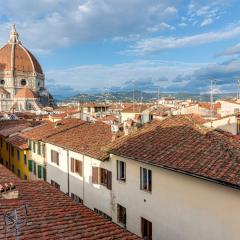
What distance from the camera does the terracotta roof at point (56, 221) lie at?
9.62m

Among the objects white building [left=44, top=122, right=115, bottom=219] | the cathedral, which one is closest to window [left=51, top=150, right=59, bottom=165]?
white building [left=44, top=122, right=115, bottom=219]

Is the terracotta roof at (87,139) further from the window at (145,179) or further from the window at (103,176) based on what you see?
the window at (145,179)

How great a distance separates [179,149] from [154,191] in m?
2.15

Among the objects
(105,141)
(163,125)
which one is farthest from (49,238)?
(105,141)

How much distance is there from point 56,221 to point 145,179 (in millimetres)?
6678

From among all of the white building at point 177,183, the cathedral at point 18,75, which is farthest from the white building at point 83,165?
the cathedral at point 18,75

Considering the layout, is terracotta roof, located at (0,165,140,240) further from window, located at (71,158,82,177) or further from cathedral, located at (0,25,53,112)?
cathedral, located at (0,25,53,112)

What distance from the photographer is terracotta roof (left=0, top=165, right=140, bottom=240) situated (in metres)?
9.62

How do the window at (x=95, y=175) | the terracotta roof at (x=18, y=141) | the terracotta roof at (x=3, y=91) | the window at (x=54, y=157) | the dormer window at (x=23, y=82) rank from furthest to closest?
the dormer window at (x=23, y=82), the terracotta roof at (x=3, y=91), the terracotta roof at (x=18, y=141), the window at (x=54, y=157), the window at (x=95, y=175)

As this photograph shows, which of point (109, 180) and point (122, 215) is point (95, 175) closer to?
point (109, 180)

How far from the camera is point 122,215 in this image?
1855 centimetres

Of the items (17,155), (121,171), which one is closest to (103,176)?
(121,171)

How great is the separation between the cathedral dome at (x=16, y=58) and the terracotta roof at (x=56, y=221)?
15536cm

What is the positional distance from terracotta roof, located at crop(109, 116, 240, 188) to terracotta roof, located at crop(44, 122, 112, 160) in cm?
281
